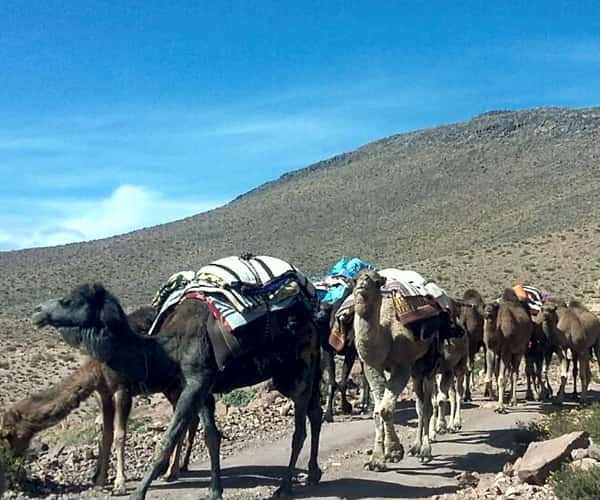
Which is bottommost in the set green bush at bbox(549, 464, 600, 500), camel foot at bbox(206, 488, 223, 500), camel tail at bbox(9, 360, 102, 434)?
green bush at bbox(549, 464, 600, 500)

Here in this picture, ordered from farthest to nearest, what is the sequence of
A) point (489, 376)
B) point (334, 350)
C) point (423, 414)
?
point (489, 376)
point (334, 350)
point (423, 414)

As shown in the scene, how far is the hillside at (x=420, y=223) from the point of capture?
5341 centimetres

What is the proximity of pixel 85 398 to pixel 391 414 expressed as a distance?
3657 mm

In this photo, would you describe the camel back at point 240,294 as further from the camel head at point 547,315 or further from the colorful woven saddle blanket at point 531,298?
the colorful woven saddle blanket at point 531,298

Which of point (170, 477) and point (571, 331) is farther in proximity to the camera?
point (571, 331)

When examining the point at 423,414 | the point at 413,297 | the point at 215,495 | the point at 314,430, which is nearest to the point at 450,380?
the point at 423,414

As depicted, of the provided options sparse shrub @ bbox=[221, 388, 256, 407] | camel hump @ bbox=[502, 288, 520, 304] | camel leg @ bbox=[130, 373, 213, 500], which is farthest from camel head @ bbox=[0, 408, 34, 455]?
camel hump @ bbox=[502, 288, 520, 304]

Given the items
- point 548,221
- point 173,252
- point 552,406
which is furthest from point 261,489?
point 173,252

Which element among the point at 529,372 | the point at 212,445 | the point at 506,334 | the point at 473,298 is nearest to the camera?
the point at 212,445

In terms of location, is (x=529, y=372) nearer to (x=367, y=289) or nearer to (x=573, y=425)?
(x=573, y=425)

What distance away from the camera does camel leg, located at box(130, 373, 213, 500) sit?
8.79 meters

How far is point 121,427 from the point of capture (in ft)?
33.9

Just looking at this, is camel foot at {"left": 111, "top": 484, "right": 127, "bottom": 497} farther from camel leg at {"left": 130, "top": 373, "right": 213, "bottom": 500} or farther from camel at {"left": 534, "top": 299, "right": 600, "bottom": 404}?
camel at {"left": 534, "top": 299, "right": 600, "bottom": 404}

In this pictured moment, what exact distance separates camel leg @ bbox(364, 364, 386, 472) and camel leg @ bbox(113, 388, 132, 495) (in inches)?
119
